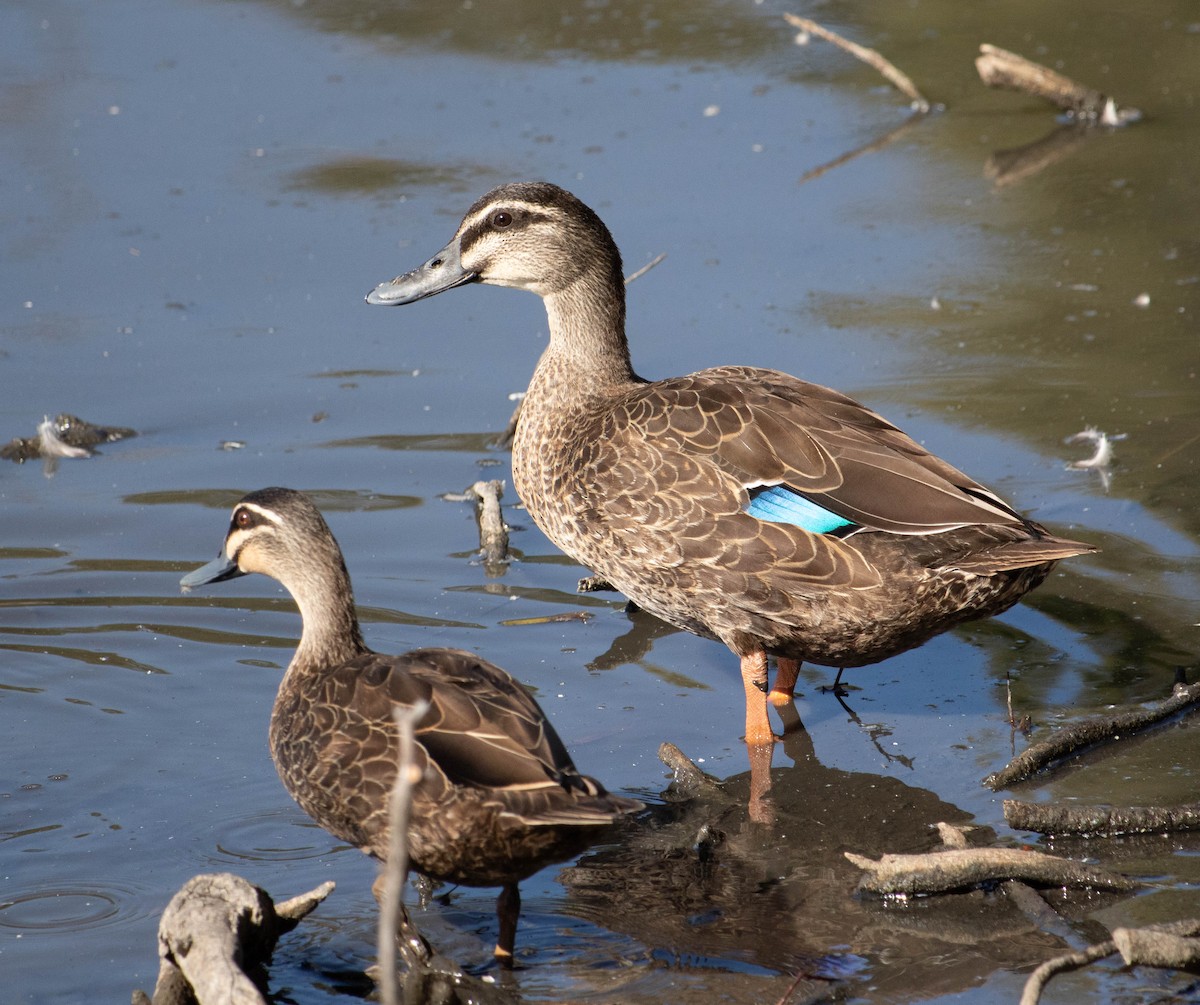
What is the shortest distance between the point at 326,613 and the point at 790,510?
1.62 m

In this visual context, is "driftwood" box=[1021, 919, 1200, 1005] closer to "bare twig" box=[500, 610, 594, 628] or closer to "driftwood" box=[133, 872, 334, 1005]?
"driftwood" box=[133, 872, 334, 1005]

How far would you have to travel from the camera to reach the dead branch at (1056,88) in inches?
447

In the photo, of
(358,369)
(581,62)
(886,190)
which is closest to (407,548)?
(358,369)

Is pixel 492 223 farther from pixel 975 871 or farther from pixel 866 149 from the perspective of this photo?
pixel 866 149

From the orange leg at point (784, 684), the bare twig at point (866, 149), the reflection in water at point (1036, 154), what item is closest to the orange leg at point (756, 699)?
the orange leg at point (784, 684)

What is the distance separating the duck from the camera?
4.15 metres

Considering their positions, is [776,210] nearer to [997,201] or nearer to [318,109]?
[997,201]

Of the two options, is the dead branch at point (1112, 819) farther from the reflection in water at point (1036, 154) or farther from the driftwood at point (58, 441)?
the reflection in water at point (1036, 154)

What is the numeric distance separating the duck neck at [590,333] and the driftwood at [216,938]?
2836mm

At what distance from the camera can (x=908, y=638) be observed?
5586 millimetres

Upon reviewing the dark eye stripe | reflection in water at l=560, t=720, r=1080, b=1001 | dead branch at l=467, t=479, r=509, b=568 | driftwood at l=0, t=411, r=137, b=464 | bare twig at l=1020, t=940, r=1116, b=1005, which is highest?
the dark eye stripe

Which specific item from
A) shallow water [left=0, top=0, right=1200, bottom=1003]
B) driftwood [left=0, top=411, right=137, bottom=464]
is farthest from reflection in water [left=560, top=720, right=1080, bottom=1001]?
driftwood [left=0, top=411, right=137, bottom=464]

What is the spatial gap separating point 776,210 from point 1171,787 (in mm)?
5922

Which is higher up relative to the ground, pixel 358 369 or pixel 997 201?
pixel 997 201
